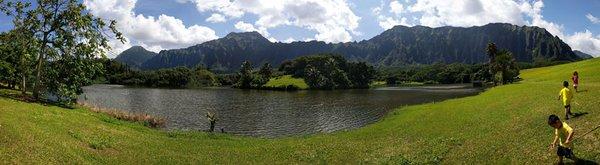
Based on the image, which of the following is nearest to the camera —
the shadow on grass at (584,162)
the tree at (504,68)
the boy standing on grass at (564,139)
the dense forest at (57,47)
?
the boy standing on grass at (564,139)

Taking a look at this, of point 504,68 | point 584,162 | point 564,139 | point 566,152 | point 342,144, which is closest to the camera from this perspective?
point 566,152

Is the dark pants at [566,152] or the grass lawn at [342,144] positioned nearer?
the dark pants at [566,152]

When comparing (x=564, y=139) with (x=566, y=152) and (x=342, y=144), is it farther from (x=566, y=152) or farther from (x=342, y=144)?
(x=342, y=144)

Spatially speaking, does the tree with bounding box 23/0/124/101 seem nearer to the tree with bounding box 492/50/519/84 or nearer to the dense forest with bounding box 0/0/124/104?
the dense forest with bounding box 0/0/124/104

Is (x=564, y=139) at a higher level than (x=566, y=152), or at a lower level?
higher

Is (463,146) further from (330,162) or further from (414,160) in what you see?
(330,162)

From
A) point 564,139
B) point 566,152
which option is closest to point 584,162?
point 566,152

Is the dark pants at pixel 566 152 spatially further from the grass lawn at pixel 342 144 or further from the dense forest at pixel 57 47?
the dense forest at pixel 57 47

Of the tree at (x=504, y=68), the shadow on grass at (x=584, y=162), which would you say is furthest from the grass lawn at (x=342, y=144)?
the tree at (x=504, y=68)

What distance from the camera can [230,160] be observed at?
35.2 meters

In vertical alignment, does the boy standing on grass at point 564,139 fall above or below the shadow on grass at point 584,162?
above

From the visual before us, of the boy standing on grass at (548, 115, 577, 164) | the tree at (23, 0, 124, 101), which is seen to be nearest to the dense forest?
the tree at (23, 0, 124, 101)

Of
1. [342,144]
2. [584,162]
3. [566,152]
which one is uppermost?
[566,152]

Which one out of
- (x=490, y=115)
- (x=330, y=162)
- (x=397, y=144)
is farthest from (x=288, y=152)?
(x=490, y=115)
